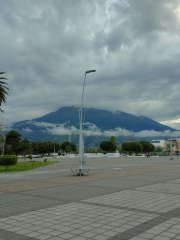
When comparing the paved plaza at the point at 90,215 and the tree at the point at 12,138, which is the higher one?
the tree at the point at 12,138

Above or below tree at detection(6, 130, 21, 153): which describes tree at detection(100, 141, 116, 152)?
below

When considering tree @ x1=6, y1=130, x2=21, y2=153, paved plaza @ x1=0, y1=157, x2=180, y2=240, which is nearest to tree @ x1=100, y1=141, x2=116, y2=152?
tree @ x1=6, y1=130, x2=21, y2=153

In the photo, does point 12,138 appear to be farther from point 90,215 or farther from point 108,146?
point 90,215

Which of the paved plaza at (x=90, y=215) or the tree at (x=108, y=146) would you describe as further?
the tree at (x=108, y=146)

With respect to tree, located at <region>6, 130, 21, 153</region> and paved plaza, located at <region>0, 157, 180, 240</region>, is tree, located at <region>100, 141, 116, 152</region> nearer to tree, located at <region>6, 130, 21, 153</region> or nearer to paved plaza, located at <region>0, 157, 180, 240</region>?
tree, located at <region>6, 130, 21, 153</region>

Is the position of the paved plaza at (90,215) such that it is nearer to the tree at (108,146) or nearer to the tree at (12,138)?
the tree at (12,138)

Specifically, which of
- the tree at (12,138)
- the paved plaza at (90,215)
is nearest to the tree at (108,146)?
the tree at (12,138)

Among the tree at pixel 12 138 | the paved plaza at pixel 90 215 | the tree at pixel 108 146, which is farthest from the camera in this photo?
the tree at pixel 108 146

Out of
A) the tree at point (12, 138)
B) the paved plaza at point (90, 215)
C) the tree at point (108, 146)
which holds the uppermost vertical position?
the tree at point (12, 138)

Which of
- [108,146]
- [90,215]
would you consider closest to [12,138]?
[108,146]

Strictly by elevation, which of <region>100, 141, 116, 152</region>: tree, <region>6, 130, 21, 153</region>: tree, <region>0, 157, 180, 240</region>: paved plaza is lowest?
<region>0, 157, 180, 240</region>: paved plaza

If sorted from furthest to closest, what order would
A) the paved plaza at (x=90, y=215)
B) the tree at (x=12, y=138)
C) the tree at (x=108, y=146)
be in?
the tree at (x=108, y=146), the tree at (x=12, y=138), the paved plaza at (x=90, y=215)

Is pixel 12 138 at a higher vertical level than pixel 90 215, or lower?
higher

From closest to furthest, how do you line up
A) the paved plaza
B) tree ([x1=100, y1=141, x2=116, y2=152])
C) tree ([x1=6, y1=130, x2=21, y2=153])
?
1. the paved plaza
2. tree ([x1=6, y1=130, x2=21, y2=153])
3. tree ([x1=100, y1=141, x2=116, y2=152])
